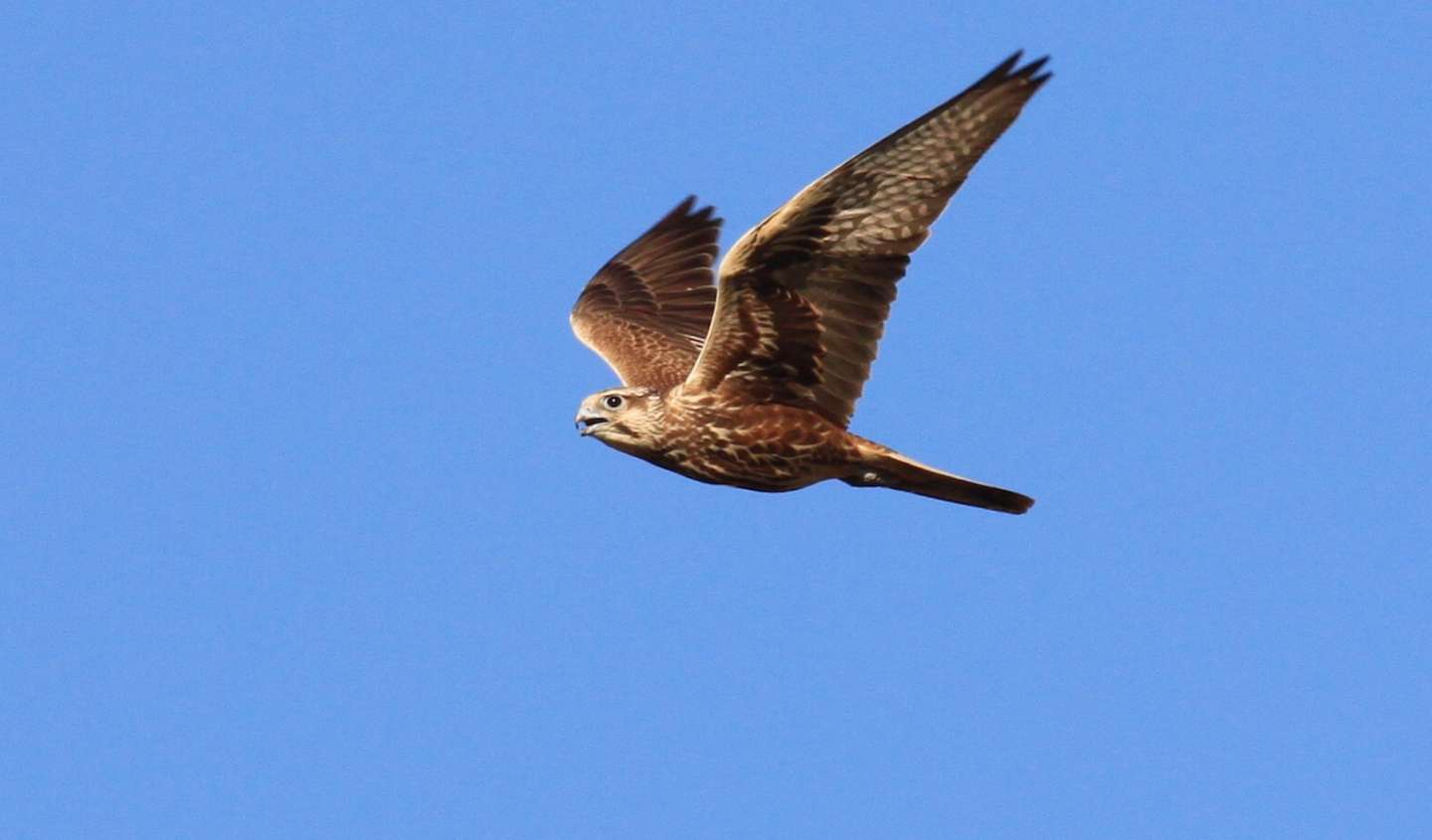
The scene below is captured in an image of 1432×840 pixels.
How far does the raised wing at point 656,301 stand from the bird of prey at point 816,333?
62.4 inches

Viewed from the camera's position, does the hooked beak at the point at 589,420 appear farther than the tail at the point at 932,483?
Yes

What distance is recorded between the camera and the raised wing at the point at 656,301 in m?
11.8

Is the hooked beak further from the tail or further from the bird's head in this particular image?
the tail

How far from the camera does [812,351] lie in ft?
31.8

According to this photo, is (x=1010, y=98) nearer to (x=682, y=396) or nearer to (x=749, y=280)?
(x=749, y=280)

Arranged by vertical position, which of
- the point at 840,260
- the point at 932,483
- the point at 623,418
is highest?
the point at 840,260

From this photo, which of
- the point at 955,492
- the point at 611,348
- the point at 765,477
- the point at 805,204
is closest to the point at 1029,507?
the point at 955,492

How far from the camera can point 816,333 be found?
9633 mm

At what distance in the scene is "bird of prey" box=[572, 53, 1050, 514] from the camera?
29.7 ft

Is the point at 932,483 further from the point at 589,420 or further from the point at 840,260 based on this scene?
the point at 589,420

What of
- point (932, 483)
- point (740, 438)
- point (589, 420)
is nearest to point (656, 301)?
point (589, 420)

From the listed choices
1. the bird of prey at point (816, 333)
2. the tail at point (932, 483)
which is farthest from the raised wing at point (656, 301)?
the tail at point (932, 483)

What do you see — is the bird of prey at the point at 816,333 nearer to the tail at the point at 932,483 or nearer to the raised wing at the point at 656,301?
the tail at the point at 932,483

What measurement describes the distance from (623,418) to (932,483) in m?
1.58
